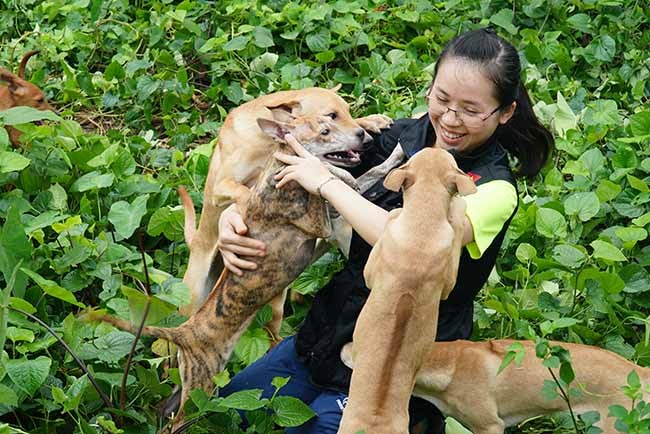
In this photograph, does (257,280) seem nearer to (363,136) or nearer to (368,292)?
(368,292)

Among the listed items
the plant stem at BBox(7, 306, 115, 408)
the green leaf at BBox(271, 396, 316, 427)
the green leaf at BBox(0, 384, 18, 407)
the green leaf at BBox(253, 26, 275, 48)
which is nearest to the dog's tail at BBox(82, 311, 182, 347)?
the plant stem at BBox(7, 306, 115, 408)

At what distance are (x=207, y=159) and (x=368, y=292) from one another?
7.65ft

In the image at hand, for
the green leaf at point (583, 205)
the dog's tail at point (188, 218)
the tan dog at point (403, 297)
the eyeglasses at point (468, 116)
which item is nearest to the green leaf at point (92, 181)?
the dog's tail at point (188, 218)

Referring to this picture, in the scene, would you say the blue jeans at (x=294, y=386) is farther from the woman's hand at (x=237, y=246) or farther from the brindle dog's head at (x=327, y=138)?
the brindle dog's head at (x=327, y=138)

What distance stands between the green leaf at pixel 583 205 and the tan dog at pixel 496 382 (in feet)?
4.31

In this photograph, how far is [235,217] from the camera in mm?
4676

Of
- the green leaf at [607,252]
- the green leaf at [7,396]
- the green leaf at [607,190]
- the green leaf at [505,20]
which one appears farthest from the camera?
the green leaf at [505,20]

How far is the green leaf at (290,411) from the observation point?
4245mm

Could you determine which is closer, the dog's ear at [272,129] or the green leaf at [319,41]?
the dog's ear at [272,129]

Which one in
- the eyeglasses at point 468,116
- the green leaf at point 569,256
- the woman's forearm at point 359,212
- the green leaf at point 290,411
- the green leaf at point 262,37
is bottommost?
the green leaf at point 262,37

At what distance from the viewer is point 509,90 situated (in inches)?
171

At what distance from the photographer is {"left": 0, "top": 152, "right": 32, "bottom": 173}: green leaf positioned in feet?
18.2

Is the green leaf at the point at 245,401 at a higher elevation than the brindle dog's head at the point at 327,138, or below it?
below

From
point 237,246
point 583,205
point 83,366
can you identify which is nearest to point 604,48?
point 583,205
